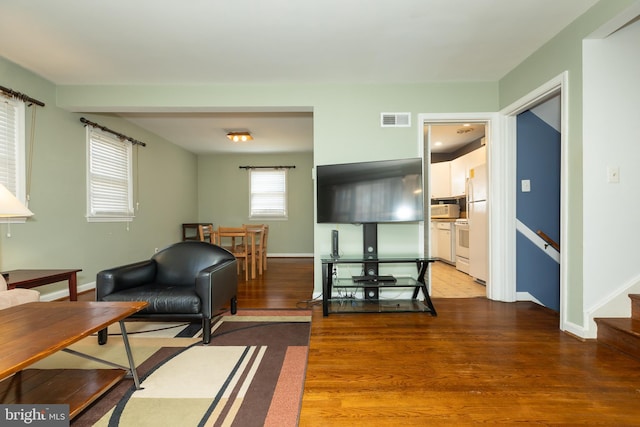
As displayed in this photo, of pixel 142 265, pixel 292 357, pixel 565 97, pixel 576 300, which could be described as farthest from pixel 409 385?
pixel 565 97

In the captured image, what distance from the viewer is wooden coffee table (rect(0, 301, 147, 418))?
125cm

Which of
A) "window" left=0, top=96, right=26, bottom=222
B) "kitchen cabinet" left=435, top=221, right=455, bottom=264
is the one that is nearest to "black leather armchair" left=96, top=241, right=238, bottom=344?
"window" left=0, top=96, right=26, bottom=222

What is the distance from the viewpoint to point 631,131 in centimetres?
238

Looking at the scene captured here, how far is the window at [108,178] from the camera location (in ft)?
13.9

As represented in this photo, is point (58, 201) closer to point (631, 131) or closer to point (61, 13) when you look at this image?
point (61, 13)

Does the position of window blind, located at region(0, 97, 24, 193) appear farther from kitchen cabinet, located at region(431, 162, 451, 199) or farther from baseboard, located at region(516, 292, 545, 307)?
kitchen cabinet, located at region(431, 162, 451, 199)

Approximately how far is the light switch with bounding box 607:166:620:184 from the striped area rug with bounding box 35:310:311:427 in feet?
8.96

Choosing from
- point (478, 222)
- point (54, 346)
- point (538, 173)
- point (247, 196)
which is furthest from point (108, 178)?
point (538, 173)

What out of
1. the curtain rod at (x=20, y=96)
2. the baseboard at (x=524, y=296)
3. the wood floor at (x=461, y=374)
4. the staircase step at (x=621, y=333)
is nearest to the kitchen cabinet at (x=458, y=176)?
the baseboard at (x=524, y=296)

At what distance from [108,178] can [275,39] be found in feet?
11.5

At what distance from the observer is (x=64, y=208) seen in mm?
3771

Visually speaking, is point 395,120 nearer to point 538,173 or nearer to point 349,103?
point 349,103

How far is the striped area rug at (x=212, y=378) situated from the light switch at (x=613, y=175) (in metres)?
2.73

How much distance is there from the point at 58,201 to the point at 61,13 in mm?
2278
